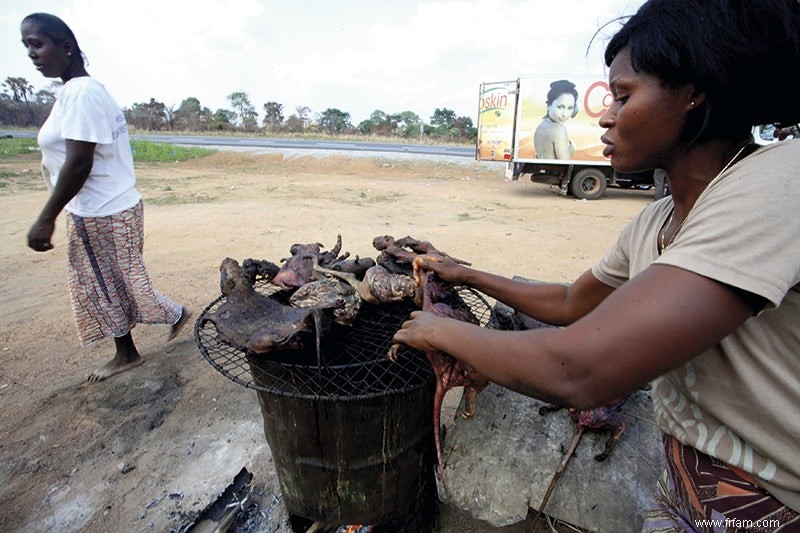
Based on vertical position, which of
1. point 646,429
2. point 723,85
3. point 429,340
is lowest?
point 646,429

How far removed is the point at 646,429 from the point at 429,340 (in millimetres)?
1840

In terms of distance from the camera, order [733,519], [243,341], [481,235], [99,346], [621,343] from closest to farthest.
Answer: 1. [621,343]
2. [733,519]
3. [243,341]
4. [99,346]
5. [481,235]

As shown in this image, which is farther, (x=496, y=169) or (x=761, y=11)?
(x=496, y=169)

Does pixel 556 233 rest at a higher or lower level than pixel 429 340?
lower

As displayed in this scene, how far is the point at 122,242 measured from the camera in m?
3.33

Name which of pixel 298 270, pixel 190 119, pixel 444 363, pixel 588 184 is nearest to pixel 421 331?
pixel 444 363

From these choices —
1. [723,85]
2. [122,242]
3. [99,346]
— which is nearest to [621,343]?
[723,85]

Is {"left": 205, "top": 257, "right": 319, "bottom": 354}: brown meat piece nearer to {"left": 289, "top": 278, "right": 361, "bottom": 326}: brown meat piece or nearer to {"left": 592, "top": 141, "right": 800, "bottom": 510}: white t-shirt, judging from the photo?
{"left": 289, "top": 278, "right": 361, "bottom": 326}: brown meat piece

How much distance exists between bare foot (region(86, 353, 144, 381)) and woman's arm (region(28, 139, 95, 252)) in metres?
1.13

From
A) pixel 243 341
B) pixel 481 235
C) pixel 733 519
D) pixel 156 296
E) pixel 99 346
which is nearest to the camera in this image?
pixel 733 519

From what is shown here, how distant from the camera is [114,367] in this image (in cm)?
359

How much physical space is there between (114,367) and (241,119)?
45.8 metres

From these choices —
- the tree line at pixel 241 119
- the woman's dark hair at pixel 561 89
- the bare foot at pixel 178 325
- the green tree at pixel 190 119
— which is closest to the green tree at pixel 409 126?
the tree line at pixel 241 119

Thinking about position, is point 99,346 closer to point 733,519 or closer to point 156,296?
point 156,296
